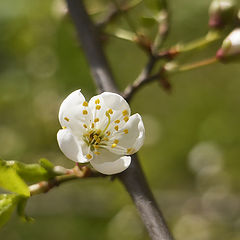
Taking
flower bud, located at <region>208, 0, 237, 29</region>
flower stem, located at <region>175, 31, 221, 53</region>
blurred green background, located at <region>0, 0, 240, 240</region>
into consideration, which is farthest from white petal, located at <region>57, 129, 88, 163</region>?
blurred green background, located at <region>0, 0, 240, 240</region>

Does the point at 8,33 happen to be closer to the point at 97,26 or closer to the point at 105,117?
the point at 97,26

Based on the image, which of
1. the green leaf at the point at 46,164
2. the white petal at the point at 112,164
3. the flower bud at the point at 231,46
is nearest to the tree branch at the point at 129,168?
the white petal at the point at 112,164

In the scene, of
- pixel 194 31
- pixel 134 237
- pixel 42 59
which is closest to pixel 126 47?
pixel 194 31

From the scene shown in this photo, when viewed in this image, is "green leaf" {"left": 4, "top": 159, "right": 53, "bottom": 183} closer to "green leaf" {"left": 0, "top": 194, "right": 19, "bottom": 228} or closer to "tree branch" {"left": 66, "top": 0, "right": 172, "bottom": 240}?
"green leaf" {"left": 0, "top": 194, "right": 19, "bottom": 228}

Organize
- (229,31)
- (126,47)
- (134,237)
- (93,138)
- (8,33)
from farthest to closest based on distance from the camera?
(126,47) → (134,237) → (8,33) → (229,31) → (93,138)

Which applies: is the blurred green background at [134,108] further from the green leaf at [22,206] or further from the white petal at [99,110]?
the green leaf at [22,206]
